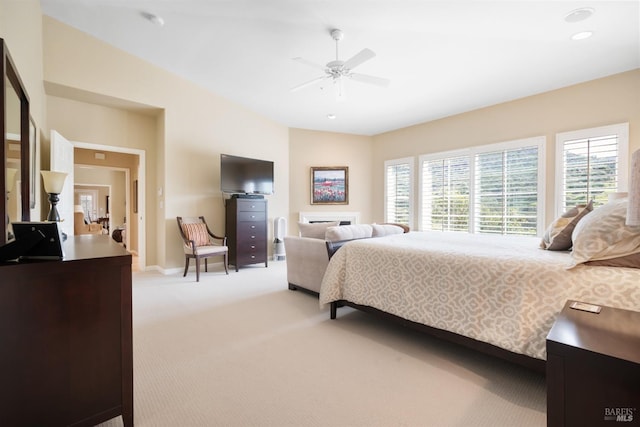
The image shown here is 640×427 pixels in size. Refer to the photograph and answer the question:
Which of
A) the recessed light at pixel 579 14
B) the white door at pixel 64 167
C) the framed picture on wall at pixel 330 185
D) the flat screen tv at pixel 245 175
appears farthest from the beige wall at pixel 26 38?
the framed picture on wall at pixel 330 185

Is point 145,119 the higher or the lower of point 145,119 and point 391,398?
the higher

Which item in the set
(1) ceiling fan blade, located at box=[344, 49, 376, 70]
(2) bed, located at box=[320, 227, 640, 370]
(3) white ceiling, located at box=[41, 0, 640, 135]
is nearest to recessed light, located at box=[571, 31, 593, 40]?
(3) white ceiling, located at box=[41, 0, 640, 135]

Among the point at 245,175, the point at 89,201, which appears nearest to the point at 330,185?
the point at 245,175

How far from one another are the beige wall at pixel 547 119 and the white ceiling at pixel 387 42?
0.56ft

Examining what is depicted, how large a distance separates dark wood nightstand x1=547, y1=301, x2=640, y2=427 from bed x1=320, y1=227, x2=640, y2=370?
Result: 17.6 inches

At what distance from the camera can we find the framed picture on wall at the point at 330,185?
6668 mm

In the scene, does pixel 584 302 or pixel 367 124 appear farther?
pixel 367 124

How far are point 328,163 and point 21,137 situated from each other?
5422mm

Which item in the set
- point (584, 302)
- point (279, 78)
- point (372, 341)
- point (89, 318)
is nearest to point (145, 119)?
point (279, 78)

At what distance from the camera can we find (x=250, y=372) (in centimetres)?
194

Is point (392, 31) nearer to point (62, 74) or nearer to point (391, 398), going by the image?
point (391, 398)

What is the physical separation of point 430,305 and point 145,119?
5239 millimetres

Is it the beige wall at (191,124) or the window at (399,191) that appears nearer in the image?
the beige wall at (191,124)

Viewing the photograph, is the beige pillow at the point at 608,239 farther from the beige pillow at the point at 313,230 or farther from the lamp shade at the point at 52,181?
the lamp shade at the point at 52,181
